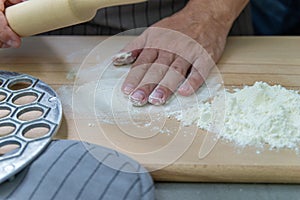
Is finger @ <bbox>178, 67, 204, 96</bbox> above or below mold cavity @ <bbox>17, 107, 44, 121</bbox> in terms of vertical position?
below

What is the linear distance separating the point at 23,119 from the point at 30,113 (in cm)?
2

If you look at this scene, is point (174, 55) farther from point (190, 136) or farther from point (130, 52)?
point (190, 136)

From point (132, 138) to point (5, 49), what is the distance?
395 mm

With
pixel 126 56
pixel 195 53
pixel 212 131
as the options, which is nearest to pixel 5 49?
pixel 126 56

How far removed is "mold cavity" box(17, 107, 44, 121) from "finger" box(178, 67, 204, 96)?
0.22 m

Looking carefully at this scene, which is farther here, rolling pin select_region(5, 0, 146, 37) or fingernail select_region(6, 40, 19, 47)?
fingernail select_region(6, 40, 19, 47)

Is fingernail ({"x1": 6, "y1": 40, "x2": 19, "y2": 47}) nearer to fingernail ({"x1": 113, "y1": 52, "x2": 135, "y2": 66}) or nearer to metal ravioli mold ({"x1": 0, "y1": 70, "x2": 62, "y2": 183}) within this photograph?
metal ravioli mold ({"x1": 0, "y1": 70, "x2": 62, "y2": 183})

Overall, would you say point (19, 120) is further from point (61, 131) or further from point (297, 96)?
point (297, 96)

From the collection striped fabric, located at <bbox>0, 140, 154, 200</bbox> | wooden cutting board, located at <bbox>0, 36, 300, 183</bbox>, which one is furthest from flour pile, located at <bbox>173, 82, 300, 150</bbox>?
striped fabric, located at <bbox>0, 140, 154, 200</bbox>

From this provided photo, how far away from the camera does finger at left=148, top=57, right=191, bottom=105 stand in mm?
789

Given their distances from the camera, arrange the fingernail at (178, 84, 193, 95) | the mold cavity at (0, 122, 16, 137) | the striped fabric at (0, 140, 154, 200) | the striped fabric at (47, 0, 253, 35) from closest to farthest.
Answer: the striped fabric at (0, 140, 154, 200) < the mold cavity at (0, 122, 16, 137) < the fingernail at (178, 84, 193, 95) < the striped fabric at (47, 0, 253, 35)

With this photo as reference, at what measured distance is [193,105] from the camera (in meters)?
0.78

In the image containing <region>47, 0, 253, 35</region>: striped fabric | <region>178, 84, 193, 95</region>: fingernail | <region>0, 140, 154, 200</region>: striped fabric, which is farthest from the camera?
<region>47, 0, 253, 35</region>: striped fabric

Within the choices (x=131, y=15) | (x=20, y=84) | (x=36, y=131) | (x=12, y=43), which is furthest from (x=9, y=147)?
(x=131, y=15)
